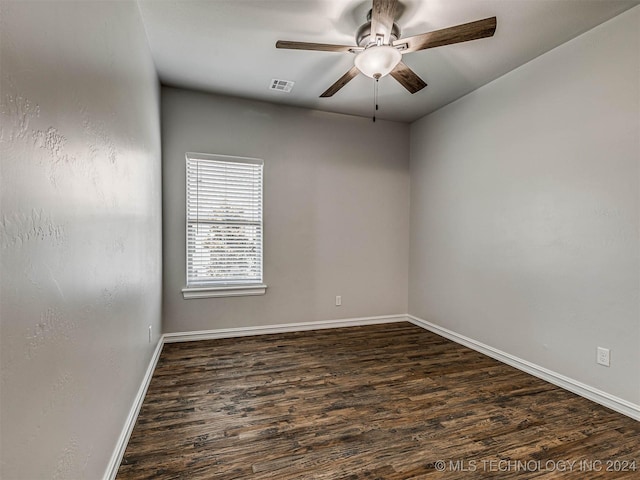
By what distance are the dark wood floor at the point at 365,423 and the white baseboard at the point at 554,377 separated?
0.23 feet

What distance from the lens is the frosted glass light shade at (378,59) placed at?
6.70 feet

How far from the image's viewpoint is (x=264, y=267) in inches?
152

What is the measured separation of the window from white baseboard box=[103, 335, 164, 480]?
3.55 feet

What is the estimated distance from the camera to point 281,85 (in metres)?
3.37

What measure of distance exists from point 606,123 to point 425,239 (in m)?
2.16

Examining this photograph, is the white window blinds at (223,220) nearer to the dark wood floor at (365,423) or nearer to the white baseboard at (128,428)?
the dark wood floor at (365,423)

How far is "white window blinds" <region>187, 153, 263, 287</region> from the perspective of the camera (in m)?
3.60

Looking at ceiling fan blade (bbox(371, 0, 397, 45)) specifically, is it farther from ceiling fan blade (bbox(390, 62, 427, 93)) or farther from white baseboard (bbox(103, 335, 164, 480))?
white baseboard (bbox(103, 335, 164, 480))

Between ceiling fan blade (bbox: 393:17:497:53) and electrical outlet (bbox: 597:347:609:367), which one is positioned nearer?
ceiling fan blade (bbox: 393:17:497:53)

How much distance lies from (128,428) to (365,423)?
138 cm

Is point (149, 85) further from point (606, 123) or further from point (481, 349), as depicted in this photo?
point (481, 349)

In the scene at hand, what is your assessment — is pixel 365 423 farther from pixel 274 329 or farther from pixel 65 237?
pixel 274 329

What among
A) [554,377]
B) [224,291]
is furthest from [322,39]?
[554,377]

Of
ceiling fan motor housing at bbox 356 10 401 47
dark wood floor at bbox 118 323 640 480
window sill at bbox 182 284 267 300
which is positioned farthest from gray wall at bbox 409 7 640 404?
window sill at bbox 182 284 267 300
